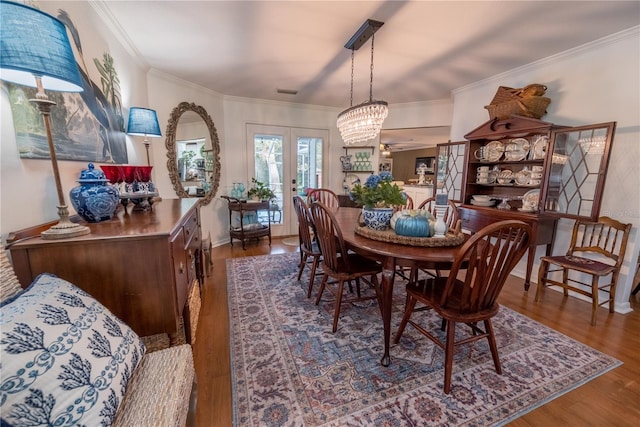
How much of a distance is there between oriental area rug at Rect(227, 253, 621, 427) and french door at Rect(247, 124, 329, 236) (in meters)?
2.71

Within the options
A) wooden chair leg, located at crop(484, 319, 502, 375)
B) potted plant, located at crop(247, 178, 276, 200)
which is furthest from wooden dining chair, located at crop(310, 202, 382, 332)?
potted plant, located at crop(247, 178, 276, 200)

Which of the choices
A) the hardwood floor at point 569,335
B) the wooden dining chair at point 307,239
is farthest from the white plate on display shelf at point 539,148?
the wooden dining chair at point 307,239

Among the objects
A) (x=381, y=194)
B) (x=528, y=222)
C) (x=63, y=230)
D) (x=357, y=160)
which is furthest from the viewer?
(x=357, y=160)

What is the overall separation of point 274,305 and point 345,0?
2.47 meters

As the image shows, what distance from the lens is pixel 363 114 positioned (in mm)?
2604

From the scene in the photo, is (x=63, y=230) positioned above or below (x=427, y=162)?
below

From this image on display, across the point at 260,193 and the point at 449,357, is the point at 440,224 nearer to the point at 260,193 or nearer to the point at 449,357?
the point at 449,357

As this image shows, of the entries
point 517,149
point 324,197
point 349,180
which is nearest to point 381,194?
point 324,197

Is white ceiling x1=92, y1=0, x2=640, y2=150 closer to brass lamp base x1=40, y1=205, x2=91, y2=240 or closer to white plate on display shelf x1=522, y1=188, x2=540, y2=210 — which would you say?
white plate on display shelf x1=522, y1=188, x2=540, y2=210

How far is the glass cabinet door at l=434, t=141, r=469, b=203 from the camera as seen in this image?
3752 millimetres

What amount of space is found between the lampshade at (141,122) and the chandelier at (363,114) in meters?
1.86

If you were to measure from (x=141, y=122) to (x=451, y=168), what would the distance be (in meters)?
3.84

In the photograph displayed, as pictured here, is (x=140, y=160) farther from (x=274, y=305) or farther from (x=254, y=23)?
(x=274, y=305)

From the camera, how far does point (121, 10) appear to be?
6.53 ft
